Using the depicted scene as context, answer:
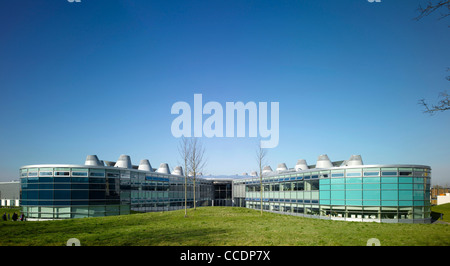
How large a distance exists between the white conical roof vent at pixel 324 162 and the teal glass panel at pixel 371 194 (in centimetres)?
1674

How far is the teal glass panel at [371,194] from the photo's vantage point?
37.7 m

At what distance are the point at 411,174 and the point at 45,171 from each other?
4718 cm

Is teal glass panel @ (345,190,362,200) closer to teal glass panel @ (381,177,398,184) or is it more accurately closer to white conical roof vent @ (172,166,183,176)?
teal glass panel @ (381,177,398,184)

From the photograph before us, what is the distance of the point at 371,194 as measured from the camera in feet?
125

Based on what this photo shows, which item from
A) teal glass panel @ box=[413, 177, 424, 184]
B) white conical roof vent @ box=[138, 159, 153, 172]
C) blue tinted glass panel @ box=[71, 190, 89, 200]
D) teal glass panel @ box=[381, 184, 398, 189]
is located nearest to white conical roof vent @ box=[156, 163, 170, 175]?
white conical roof vent @ box=[138, 159, 153, 172]

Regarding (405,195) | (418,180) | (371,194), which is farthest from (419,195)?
(371,194)

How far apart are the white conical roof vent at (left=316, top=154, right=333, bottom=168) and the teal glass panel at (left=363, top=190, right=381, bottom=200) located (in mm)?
16737

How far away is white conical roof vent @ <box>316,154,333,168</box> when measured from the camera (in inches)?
2173

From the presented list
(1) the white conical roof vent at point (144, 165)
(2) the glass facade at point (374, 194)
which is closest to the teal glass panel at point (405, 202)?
(2) the glass facade at point (374, 194)

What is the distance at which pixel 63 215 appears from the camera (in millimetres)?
40688

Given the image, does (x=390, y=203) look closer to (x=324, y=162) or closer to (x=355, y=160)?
(x=355, y=160)

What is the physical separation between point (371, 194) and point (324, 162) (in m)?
17.6

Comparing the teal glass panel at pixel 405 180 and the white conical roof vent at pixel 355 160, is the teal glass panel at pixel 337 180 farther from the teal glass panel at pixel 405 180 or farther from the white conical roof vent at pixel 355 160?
the white conical roof vent at pixel 355 160
